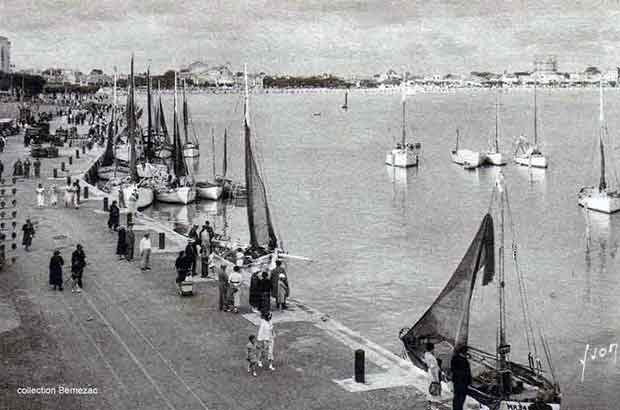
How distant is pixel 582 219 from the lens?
1844 inches

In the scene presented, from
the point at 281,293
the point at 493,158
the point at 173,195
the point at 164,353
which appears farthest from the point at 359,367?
the point at 493,158

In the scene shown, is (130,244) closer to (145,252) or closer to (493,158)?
(145,252)

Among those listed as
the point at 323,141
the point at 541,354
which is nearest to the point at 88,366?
the point at 541,354

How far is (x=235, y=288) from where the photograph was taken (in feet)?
62.0

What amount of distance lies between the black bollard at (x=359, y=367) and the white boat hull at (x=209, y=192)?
36.4m

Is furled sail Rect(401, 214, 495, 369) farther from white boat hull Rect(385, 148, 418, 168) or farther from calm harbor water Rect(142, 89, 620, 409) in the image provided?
white boat hull Rect(385, 148, 418, 168)

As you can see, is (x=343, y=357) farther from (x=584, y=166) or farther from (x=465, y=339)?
(x=584, y=166)

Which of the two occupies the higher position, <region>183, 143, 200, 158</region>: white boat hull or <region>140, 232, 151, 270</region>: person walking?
<region>183, 143, 200, 158</region>: white boat hull

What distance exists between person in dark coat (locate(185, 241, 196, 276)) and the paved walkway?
0.59 m

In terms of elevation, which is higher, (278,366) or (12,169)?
(12,169)

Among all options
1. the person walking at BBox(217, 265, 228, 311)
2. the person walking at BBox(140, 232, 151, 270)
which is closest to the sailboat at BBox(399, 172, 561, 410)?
the person walking at BBox(217, 265, 228, 311)

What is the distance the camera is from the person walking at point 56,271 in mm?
20469

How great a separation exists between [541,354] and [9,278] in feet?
47.9

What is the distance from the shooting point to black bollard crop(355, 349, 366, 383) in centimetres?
1438
